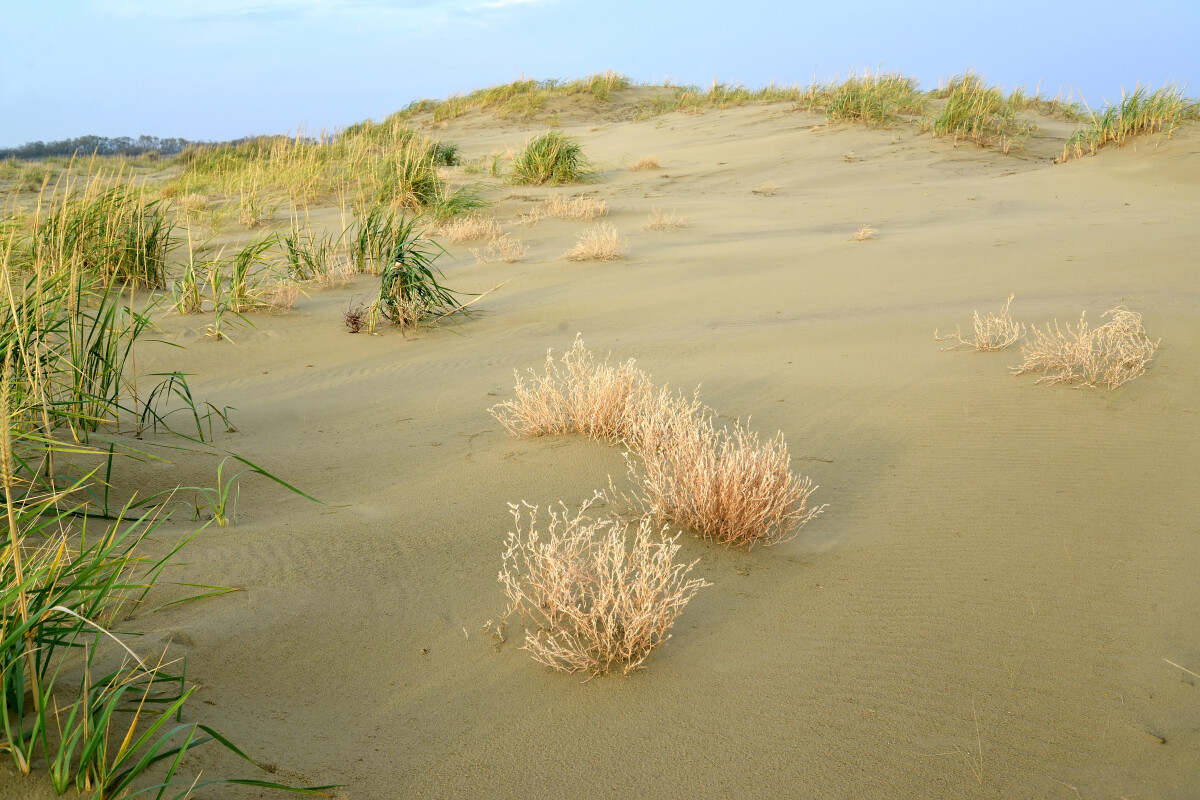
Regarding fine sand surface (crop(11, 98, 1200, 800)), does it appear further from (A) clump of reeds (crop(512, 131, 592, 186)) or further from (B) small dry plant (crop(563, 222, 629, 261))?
(A) clump of reeds (crop(512, 131, 592, 186))

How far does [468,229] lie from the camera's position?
33.8 ft

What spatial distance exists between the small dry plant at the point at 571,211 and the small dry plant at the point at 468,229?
84 cm

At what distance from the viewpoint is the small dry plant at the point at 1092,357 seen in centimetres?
500

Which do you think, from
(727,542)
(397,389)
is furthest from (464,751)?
(397,389)

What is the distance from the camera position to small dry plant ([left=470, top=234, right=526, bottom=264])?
9.43 meters

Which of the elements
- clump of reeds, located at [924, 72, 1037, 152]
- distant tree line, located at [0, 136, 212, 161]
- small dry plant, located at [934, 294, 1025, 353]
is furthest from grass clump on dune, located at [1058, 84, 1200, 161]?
distant tree line, located at [0, 136, 212, 161]

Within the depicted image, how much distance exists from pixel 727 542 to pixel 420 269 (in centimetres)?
432

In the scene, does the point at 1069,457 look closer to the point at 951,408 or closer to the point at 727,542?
the point at 951,408

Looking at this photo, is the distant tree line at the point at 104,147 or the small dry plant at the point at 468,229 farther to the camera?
the distant tree line at the point at 104,147

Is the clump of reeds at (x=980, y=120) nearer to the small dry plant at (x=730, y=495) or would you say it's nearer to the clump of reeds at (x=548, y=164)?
the clump of reeds at (x=548, y=164)

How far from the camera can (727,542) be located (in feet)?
10.9

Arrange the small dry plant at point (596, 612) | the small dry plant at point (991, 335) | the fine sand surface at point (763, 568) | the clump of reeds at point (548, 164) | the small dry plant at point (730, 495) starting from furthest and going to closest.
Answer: the clump of reeds at point (548, 164), the small dry plant at point (991, 335), the small dry plant at point (730, 495), the small dry plant at point (596, 612), the fine sand surface at point (763, 568)

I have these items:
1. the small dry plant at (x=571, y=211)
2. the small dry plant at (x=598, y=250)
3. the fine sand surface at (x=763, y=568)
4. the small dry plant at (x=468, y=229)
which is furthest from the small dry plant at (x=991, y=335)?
the small dry plant at (x=571, y=211)

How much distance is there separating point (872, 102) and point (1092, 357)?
1387cm
